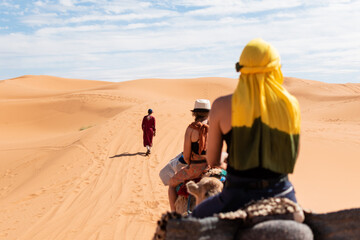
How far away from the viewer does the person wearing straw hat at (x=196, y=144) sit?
443cm

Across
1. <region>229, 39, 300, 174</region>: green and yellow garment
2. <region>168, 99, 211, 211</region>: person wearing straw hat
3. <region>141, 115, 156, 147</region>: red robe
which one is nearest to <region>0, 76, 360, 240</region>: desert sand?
<region>141, 115, 156, 147</region>: red robe

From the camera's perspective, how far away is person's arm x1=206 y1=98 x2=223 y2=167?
86.4 inches

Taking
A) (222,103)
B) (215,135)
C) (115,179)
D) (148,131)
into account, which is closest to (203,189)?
(215,135)

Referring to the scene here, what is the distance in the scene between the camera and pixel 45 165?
13.8 m

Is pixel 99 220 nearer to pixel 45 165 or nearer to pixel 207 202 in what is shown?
pixel 207 202

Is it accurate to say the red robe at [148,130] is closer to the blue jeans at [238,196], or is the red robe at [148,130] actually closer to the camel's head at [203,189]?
the camel's head at [203,189]

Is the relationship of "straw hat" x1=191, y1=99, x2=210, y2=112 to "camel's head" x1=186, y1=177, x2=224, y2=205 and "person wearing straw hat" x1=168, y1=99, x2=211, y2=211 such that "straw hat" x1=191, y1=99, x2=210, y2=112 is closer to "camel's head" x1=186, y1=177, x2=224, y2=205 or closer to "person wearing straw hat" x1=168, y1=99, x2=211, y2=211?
"person wearing straw hat" x1=168, y1=99, x2=211, y2=211

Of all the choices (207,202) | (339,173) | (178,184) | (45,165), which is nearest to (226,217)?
(207,202)

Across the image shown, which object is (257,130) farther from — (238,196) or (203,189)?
(203,189)

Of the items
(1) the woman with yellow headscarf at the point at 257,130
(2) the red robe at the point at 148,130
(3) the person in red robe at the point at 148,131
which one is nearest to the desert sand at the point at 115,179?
(3) the person in red robe at the point at 148,131

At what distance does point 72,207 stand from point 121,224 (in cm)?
196

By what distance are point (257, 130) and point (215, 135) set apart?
284mm

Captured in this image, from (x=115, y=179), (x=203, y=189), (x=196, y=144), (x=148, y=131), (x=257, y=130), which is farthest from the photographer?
(x=148, y=131)

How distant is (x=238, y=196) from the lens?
2.14 m
